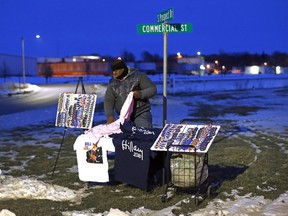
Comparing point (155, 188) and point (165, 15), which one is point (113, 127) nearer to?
point (155, 188)

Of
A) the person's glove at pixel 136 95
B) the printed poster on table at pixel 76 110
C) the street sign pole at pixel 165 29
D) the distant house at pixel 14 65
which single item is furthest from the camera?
the distant house at pixel 14 65

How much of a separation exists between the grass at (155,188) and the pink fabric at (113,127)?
33.2 inches

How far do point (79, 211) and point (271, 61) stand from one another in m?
144

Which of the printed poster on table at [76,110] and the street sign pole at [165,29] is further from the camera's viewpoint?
the street sign pole at [165,29]

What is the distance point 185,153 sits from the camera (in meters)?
6.23

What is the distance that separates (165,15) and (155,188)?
3.53m

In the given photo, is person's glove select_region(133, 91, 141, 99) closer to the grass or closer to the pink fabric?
the pink fabric

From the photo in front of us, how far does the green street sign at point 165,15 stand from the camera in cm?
862

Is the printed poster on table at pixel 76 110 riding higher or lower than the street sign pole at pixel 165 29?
lower

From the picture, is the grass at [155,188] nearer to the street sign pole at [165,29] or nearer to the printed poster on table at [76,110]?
the printed poster on table at [76,110]

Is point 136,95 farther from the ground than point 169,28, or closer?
closer

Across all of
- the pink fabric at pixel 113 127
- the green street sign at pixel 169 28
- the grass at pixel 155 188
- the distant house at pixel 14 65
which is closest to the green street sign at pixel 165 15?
the green street sign at pixel 169 28

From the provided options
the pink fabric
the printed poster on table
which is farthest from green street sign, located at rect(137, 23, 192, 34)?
the pink fabric

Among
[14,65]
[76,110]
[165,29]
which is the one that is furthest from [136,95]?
[14,65]
